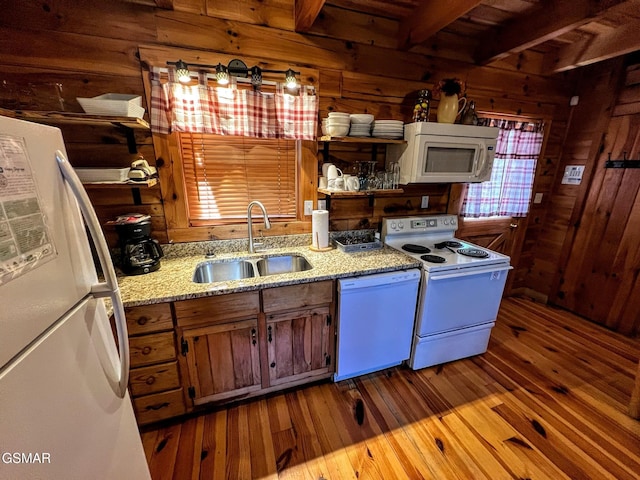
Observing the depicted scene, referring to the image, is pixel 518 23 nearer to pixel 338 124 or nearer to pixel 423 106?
pixel 423 106

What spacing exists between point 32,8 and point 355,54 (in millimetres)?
1871

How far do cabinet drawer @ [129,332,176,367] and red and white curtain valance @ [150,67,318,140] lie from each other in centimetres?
122

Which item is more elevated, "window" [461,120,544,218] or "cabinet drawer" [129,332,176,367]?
"window" [461,120,544,218]

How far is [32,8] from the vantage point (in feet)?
4.54

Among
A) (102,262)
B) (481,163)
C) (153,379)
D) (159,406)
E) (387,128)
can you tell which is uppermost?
(387,128)

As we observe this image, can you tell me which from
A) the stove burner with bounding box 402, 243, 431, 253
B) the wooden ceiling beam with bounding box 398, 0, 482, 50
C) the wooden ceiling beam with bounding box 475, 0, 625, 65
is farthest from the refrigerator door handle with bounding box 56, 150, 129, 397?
the wooden ceiling beam with bounding box 475, 0, 625, 65

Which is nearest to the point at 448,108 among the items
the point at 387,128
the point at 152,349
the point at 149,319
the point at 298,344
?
the point at 387,128

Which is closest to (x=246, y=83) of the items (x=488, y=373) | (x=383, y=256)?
(x=383, y=256)

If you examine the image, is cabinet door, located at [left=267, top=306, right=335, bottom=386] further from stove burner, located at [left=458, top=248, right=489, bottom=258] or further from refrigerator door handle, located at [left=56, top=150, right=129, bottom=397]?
stove burner, located at [left=458, top=248, right=489, bottom=258]

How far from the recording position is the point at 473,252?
2.08 m

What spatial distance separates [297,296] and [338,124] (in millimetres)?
1188

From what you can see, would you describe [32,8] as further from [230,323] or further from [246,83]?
[230,323]

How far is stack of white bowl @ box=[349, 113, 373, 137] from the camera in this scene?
1.88m

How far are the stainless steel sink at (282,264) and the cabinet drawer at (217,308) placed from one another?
0.42m
